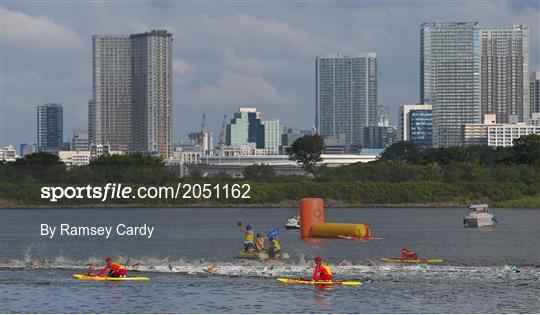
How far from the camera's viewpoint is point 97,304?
64.6 metres

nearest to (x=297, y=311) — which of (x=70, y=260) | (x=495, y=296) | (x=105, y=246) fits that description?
(x=495, y=296)

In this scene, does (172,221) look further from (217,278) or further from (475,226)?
(217,278)

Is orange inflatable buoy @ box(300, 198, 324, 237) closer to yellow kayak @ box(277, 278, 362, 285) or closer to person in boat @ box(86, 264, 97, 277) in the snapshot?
person in boat @ box(86, 264, 97, 277)

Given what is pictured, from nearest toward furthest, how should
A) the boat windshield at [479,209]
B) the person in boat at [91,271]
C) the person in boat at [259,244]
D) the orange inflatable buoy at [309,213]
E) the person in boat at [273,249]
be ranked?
the person in boat at [91,271], the person in boat at [259,244], the person in boat at [273,249], the orange inflatable buoy at [309,213], the boat windshield at [479,209]

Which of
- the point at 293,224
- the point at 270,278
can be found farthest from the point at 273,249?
the point at 293,224

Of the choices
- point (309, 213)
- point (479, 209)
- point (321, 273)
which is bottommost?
point (321, 273)

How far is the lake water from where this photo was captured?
6397cm

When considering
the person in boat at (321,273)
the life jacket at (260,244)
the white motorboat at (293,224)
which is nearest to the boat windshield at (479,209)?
the white motorboat at (293,224)

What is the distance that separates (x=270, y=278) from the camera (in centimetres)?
7575

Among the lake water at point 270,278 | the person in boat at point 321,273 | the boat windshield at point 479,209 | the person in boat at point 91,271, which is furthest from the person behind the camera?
the boat windshield at point 479,209

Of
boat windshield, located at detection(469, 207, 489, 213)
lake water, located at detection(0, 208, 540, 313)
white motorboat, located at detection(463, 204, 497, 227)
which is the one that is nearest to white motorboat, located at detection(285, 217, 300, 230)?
lake water, located at detection(0, 208, 540, 313)

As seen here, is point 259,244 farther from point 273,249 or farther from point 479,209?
point 479,209

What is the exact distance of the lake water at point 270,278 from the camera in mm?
63969

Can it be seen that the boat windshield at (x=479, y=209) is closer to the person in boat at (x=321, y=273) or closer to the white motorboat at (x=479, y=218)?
the white motorboat at (x=479, y=218)
